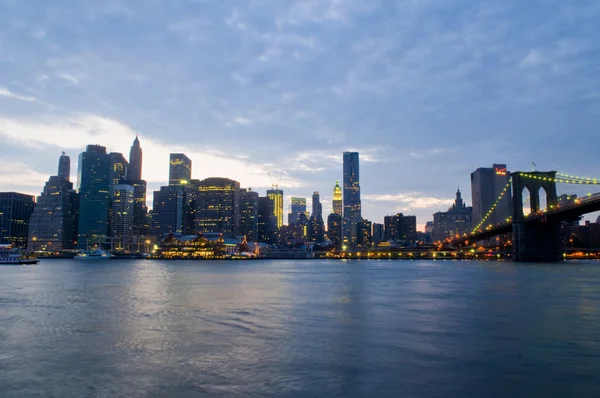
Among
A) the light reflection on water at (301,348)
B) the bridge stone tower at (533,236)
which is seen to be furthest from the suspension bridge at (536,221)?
the light reflection on water at (301,348)

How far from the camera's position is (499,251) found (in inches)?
6791

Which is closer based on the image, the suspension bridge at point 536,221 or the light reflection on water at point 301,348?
the light reflection on water at point 301,348

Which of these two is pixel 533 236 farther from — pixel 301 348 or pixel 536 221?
pixel 301 348

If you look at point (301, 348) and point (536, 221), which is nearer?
point (301, 348)

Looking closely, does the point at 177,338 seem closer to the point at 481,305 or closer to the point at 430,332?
the point at 430,332

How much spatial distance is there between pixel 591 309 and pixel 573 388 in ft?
64.8

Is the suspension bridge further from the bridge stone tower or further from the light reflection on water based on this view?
the light reflection on water

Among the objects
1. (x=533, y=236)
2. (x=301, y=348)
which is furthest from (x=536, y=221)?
(x=301, y=348)

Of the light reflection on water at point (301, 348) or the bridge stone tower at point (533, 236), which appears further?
the bridge stone tower at point (533, 236)

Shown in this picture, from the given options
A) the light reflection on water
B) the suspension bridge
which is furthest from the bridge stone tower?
the light reflection on water

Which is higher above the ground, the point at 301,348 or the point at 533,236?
the point at 533,236

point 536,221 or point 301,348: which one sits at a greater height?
point 536,221

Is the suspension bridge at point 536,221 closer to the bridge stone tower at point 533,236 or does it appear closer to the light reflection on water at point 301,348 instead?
the bridge stone tower at point 533,236

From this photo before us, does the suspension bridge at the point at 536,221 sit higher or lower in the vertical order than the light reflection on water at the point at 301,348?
higher
